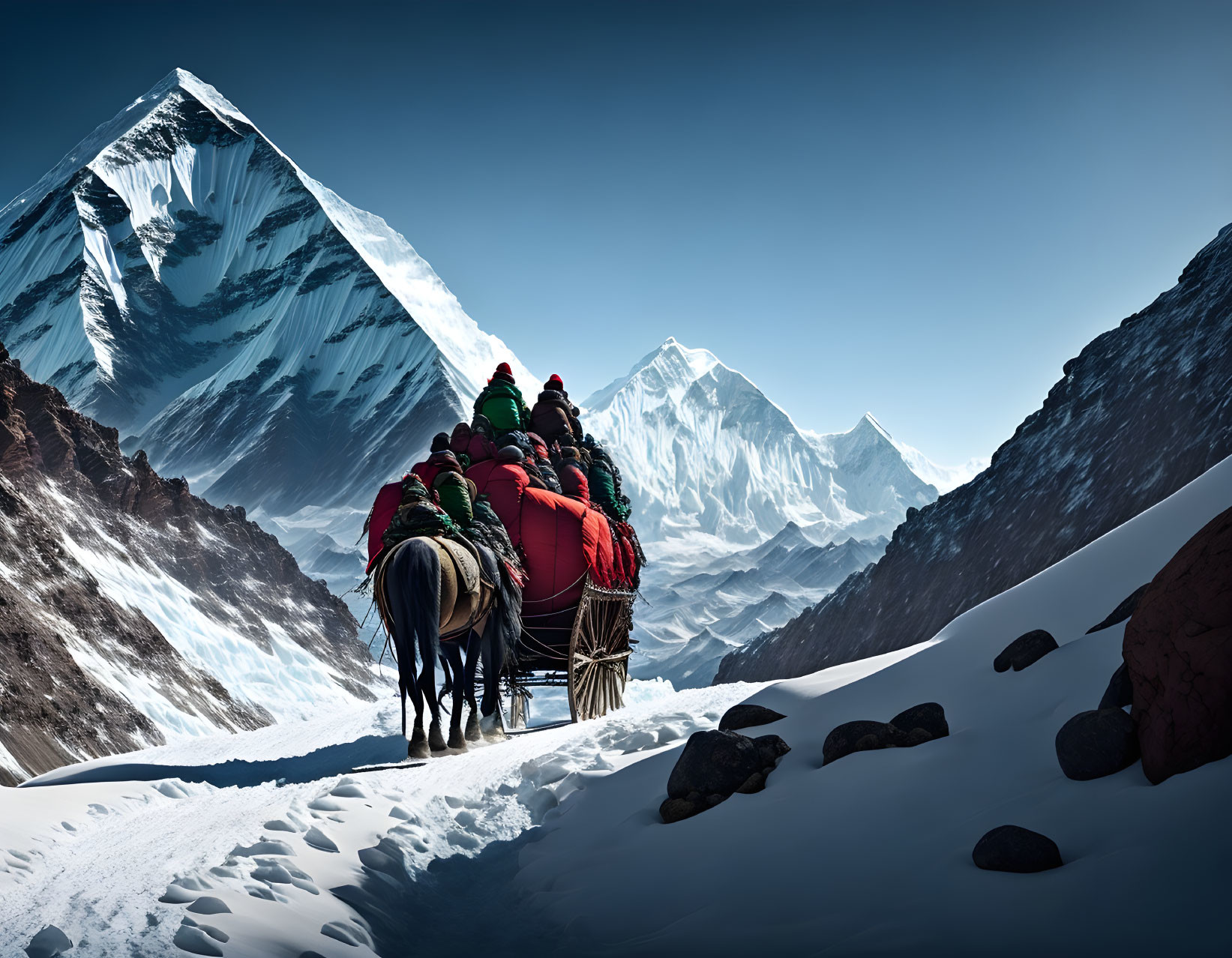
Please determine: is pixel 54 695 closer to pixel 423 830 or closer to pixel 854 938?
pixel 423 830

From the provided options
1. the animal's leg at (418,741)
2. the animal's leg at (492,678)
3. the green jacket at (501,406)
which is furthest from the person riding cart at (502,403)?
the animal's leg at (418,741)

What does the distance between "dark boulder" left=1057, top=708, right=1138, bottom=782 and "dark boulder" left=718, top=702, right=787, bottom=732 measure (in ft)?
12.3

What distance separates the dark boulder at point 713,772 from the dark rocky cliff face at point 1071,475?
5107 cm

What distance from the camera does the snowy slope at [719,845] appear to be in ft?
14.6

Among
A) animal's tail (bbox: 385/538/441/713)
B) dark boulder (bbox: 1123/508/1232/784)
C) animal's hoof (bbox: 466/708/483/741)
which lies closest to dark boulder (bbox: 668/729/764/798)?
dark boulder (bbox: 1123/508/1232/784)

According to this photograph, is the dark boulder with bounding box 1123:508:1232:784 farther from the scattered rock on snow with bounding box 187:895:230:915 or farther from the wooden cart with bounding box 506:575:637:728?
the wooden cart with bounding box 506:575:637:728

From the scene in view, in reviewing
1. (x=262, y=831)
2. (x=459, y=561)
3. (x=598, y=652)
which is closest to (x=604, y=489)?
(x=598, y=652)

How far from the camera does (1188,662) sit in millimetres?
4984

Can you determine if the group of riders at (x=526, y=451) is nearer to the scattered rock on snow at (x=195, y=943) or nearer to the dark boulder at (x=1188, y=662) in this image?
the scattered rock on snow at (x=195, y=943)

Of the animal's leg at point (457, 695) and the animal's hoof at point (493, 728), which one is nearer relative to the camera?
the animal's leg at point (457, 695)

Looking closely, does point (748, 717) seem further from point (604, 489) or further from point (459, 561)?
point (604, 489)

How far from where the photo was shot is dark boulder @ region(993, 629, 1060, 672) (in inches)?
324

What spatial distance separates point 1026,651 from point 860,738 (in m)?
2.21

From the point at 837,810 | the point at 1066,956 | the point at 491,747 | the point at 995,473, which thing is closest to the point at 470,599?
the point at 491,747
